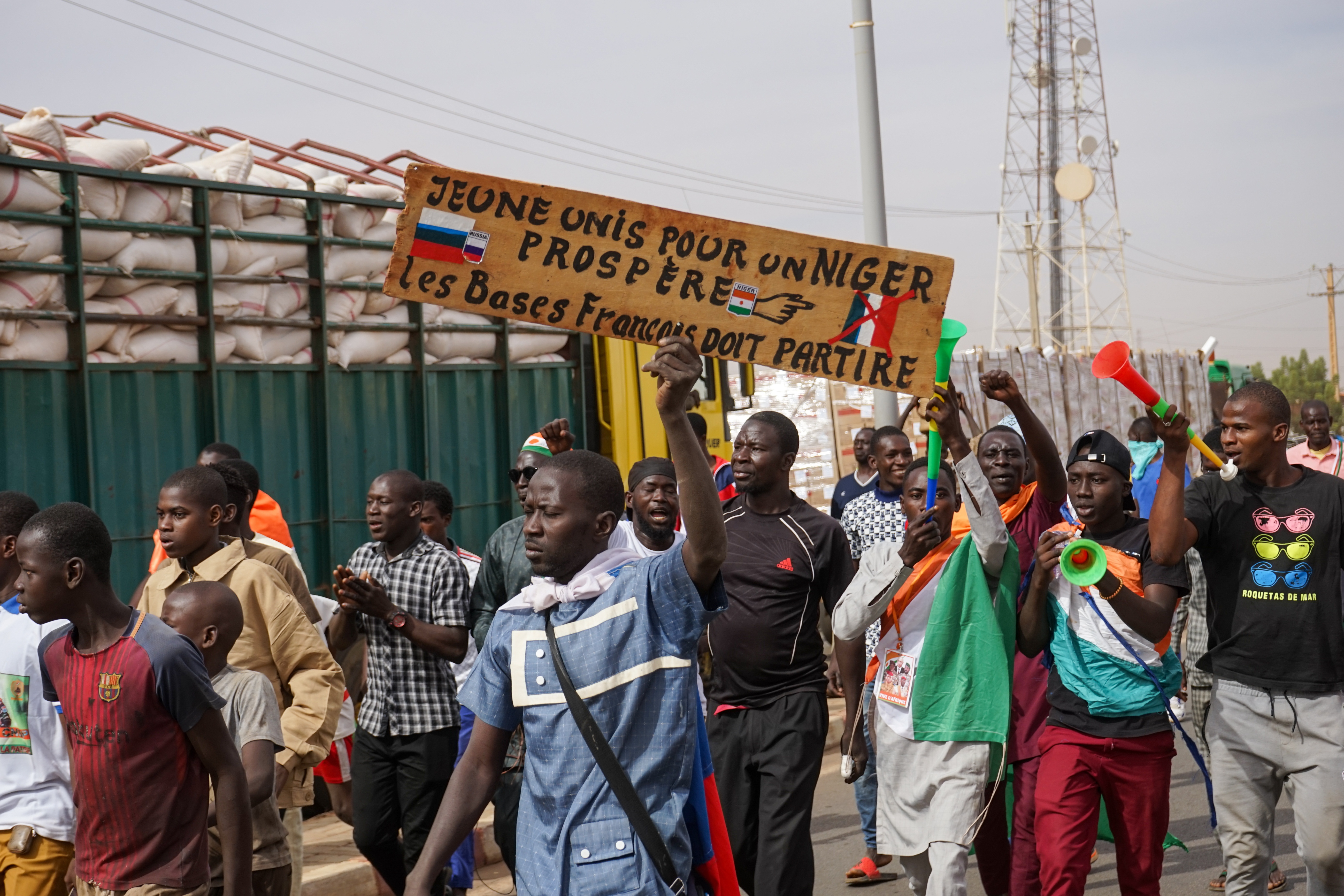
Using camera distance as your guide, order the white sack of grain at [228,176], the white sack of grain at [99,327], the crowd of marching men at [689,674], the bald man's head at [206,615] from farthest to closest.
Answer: the white sack of grain at [228,176]
the white sack of grain at [99,327]
the bald man's head at [206,615]
the crowd of marching men at [689,674]

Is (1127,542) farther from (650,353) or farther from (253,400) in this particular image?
(650,353)

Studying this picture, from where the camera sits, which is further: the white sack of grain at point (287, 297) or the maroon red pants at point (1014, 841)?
the white sack of grain at point (287, 297)

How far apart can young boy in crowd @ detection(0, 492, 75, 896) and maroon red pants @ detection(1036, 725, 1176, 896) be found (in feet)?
10.7

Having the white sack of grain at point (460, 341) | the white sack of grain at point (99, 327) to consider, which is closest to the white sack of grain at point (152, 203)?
the white sack of grain at point (99, 327)

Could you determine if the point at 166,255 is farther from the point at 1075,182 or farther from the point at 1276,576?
the point at 1075,182

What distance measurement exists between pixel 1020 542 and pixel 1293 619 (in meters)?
1.06

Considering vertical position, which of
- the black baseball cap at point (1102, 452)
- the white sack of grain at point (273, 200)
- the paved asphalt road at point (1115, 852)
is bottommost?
the paved asphalt road at point (1115, 852)

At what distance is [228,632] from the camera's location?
4031 millimetres

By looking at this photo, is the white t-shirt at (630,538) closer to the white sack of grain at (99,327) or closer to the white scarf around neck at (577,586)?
the white scarf around neck at (577,586)

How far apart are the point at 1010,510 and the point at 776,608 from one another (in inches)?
41.1

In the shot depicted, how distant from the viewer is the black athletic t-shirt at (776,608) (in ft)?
17.7

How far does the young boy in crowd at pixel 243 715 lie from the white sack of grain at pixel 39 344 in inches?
129

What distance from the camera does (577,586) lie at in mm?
3154

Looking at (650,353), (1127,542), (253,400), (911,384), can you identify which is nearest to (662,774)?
(911,384)
